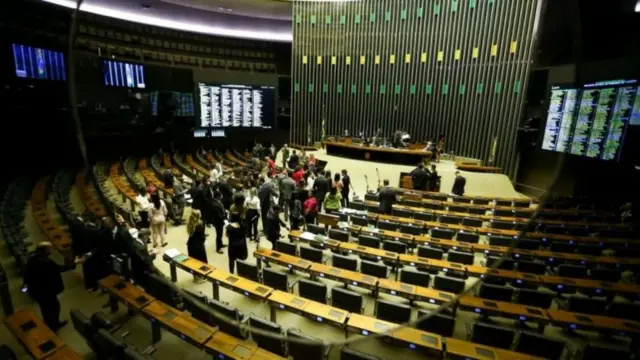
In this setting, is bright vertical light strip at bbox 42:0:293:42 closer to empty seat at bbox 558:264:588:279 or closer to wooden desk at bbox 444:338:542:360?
wooden desk at bbox 444:338:542:360

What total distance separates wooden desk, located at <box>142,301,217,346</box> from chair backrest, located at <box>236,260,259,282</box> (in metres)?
1.11

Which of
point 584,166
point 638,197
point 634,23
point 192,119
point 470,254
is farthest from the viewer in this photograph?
point 192,119

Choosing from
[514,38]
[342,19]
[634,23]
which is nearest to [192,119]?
[342,19]

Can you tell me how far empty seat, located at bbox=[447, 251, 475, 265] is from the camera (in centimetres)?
514

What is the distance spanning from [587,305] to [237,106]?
13.8m

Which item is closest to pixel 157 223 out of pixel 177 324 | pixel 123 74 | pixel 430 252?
pixel 177 324

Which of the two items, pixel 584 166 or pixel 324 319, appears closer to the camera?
pixel 324 319

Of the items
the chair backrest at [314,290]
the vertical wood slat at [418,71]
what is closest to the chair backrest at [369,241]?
the chair backrest at [314,290]

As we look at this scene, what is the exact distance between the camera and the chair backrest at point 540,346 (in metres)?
3.03

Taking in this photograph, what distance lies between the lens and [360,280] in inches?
171

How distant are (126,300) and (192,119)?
36.9ft

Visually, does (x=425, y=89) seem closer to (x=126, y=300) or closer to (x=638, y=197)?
(x=638, y=197)

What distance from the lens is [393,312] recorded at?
3.68m

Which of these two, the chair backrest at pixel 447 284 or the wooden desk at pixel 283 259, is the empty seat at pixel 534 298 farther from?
the wooden desk at pixel 283 259
